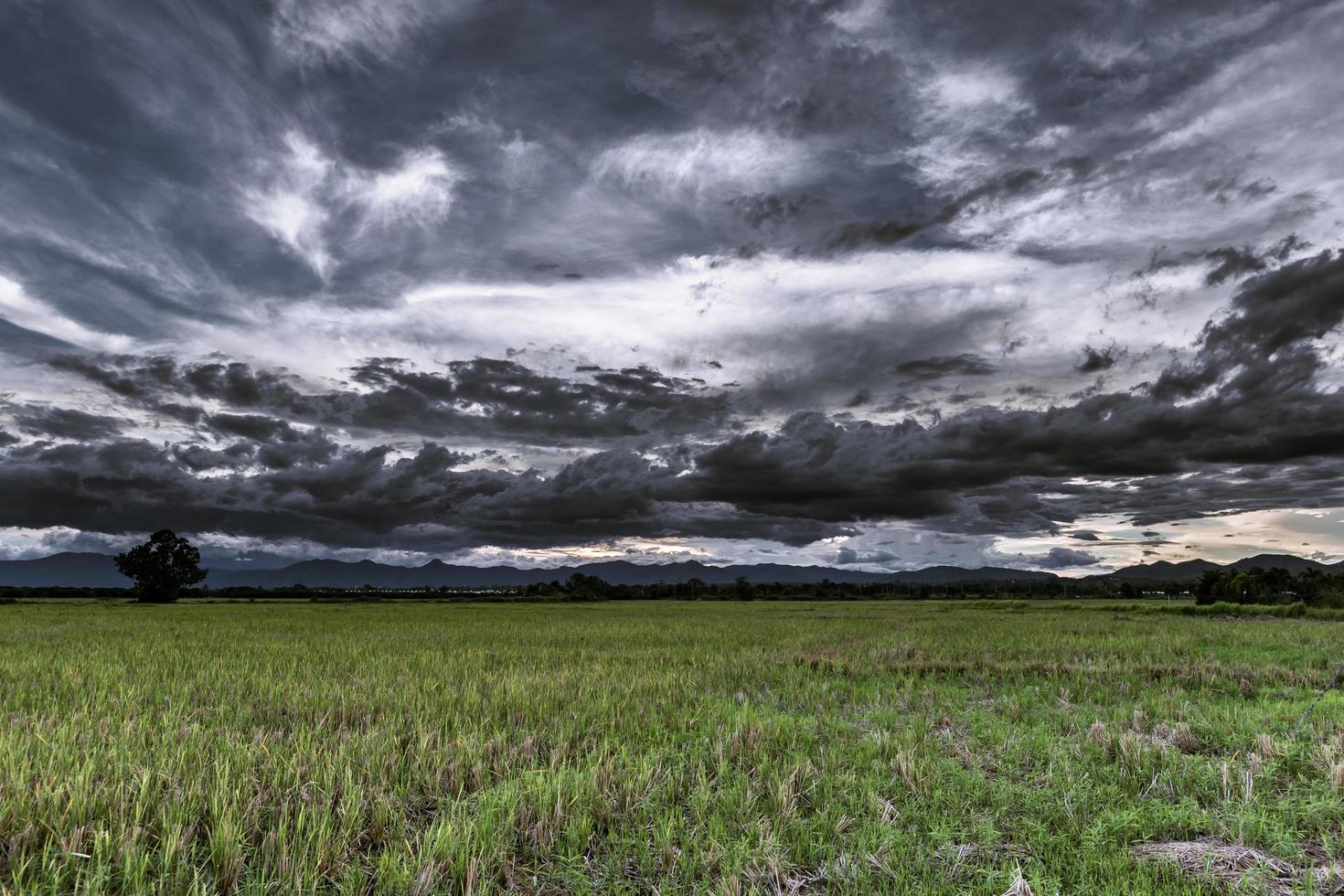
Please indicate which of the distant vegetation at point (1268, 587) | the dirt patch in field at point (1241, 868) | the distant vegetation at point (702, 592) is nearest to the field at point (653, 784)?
the dirt patch in field at point (1241, 868)

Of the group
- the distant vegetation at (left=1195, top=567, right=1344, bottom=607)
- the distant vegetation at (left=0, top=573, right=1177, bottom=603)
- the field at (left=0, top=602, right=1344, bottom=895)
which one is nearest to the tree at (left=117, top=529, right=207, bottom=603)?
the distant vegetation at (left=0, top=573, right=1177, bottom=603)

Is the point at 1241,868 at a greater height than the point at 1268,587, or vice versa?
the point at 1268,587

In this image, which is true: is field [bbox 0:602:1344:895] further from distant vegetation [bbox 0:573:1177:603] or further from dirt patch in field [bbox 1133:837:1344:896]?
distant vegetation [bbox 0:573:1177:603]

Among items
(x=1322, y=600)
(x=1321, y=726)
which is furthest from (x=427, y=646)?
(x=1322, y=600)

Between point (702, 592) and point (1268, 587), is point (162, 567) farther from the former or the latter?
point (1268, 587)

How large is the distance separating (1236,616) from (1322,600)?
15.7 metres

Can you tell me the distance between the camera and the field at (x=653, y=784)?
14.3 feet

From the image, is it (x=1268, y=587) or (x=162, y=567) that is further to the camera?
(x=162, y=567)

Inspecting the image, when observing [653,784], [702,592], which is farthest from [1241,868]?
[702,592]

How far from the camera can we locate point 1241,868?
4676 millimetres

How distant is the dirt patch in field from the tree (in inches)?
4327

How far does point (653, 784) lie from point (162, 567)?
4380 inches

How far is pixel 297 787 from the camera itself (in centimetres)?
554

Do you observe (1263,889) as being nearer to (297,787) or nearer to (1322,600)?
(297,787)
